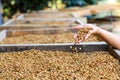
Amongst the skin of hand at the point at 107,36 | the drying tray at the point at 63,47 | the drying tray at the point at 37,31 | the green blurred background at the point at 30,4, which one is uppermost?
the skin of hand at the point at 107,36

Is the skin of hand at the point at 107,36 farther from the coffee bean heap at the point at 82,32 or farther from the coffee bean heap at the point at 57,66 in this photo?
the coffee bean heap at the point at 57,66

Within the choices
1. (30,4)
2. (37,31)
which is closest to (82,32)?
(37,31)

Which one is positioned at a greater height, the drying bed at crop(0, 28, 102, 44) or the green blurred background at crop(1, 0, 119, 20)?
the drying bed at crop(0, 28, 102, 44)

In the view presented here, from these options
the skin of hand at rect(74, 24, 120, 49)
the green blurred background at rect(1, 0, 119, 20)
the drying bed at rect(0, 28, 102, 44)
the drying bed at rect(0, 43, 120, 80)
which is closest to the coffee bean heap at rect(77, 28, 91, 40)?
the skin of hand at rect(74, 24, 120, 49)

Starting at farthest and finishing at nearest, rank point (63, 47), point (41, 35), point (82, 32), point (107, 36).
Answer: point (41, 35) < point (63, 47) < point (107, 36) < point (82, 32)

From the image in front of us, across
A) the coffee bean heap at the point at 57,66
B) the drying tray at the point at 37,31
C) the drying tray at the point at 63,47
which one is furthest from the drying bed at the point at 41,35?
the coffee bean heap at the point at 57,66

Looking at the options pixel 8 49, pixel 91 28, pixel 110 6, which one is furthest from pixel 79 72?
pixel 110 6

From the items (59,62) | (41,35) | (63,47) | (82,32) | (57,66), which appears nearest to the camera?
(57,66)

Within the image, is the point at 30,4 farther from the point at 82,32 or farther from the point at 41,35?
the point at 82,32

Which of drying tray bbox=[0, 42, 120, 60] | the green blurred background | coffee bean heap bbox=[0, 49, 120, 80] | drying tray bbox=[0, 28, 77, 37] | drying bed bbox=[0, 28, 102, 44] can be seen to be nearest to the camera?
coffee bean heap bbox=[0, 49, 120, 80]

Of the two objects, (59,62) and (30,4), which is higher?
(59,62)

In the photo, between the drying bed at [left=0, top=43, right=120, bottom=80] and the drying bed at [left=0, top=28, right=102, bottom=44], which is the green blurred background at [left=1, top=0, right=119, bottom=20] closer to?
the drying bed at [left=0, top=28, right=102, bottom=44]

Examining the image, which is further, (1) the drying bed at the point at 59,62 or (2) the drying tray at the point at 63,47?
(2) the drying tray at the point at 63,47

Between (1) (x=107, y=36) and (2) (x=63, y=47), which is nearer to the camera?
(1) (x=107, y=36)
